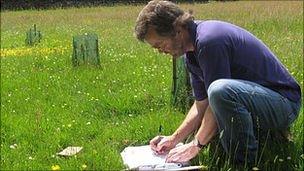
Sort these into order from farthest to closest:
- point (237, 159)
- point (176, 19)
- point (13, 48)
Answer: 1. point (13, 48)
2. point (237, 159)
3. point (176, 19)

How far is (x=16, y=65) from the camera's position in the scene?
32.0 feet

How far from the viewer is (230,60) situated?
146 inches

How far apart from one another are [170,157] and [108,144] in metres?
1.02

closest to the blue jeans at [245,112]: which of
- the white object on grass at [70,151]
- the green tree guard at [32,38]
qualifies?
the white object on grass at [70,151]

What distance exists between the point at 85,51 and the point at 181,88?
143 inches

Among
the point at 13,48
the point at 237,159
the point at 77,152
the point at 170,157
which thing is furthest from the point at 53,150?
the point at 13,48

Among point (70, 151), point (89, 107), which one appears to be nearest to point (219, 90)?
point (70, 151)

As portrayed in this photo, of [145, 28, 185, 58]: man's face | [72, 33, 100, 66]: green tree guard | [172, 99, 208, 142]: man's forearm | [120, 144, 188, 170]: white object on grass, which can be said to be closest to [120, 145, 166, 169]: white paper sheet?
[120, 144, 188, 170]: white object on grass

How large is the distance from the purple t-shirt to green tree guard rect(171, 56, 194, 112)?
146 centimetres

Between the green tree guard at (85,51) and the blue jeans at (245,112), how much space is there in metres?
5.28

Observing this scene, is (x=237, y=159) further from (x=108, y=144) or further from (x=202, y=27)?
(x=108, y=144)

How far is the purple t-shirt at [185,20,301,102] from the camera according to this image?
3564 mm

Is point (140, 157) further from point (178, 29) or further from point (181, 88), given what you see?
point (181, 88)

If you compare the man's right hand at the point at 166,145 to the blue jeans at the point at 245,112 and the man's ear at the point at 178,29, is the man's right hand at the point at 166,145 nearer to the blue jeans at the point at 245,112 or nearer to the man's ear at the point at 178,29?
the blue jeans at the point at 245,112
